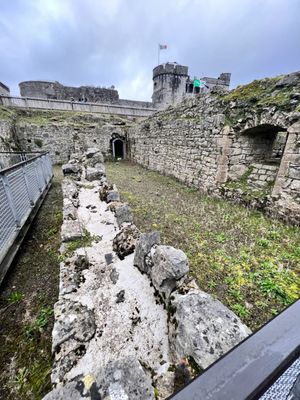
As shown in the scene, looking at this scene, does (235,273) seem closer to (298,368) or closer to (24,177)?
(298,368)

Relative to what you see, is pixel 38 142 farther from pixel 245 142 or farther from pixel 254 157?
pixel 254 157

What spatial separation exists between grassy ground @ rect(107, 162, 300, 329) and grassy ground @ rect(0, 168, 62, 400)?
5.64 feet

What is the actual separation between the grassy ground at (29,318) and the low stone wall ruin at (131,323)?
0.42 metres

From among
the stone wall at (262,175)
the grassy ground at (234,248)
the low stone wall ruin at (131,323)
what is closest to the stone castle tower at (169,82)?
the stone wall at (262,175)

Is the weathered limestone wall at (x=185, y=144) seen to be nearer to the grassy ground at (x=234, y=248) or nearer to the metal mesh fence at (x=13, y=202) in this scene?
the grassy ground at (x=234, y=248)

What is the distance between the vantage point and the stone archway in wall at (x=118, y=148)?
14156 millimetres

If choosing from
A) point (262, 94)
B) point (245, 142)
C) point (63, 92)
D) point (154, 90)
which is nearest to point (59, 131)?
point (63, 92)

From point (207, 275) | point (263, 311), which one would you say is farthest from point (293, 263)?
point (207, 275)

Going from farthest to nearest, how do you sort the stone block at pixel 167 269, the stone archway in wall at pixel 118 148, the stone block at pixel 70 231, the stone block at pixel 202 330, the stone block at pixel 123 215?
1. the stone archway in wall at pixel 118 148
2. the stone block at pixel 123 215
3. the stone block at pixel 70 231
4. the stone block at pixel 167 269
5. the stone block at pixel 202 330

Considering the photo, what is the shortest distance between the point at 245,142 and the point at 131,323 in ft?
16.2

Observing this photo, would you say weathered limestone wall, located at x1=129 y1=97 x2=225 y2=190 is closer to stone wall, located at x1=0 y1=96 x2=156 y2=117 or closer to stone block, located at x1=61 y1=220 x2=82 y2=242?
stone block, located at x1=61 y1=220 x2=82 y2=242

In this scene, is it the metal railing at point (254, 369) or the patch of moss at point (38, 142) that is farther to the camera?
the patch of moss at point (38, 142)

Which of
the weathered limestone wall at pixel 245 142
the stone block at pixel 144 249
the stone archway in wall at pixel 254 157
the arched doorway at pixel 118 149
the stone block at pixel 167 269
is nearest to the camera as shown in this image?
the stone block at pixel 167 269

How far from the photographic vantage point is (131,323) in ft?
4.99
